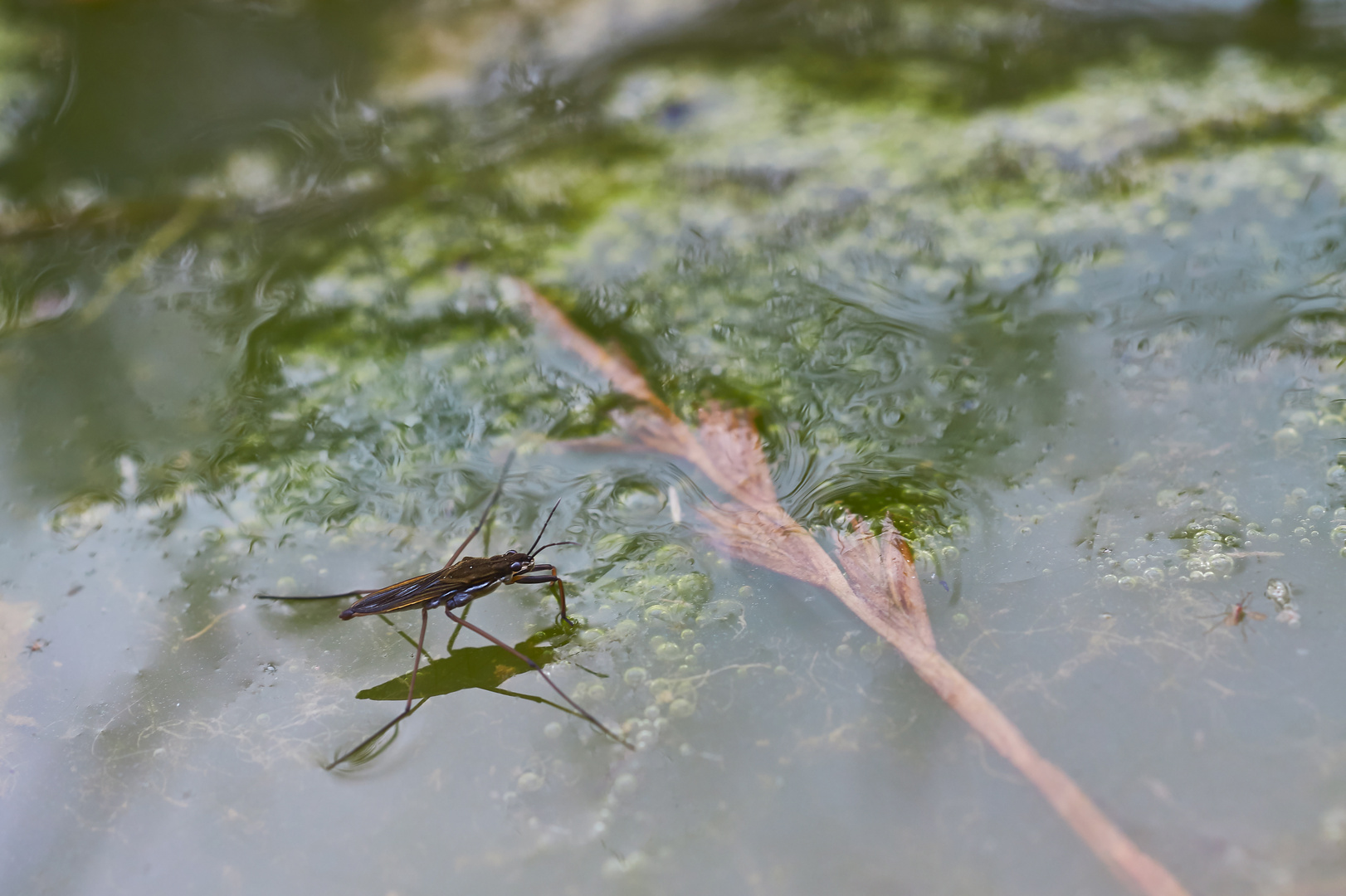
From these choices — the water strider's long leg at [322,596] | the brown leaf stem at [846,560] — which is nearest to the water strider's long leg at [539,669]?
the water strider's long leg at [322,596]

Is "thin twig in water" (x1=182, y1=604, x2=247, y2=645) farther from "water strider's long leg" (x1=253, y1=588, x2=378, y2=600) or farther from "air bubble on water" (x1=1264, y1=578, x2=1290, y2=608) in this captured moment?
"air bubble on water" (x1=1264, y1=578, x2=1290, y2=608)

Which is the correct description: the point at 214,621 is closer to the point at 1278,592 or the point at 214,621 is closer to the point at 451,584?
the point at 451,584

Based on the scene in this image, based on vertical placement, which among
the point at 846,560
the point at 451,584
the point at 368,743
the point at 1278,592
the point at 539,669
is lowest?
the point at 368,743

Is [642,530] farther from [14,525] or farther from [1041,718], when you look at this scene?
[14,525]

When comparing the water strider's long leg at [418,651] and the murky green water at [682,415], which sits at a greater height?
the murky green water at [682,415]

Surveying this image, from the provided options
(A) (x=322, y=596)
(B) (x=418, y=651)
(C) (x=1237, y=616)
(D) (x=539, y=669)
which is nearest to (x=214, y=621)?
(A) (x=322, y=596)

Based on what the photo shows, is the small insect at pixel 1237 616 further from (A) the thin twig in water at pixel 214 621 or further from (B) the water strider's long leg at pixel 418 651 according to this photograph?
(A) the thin twig in water at pixel 214 621
